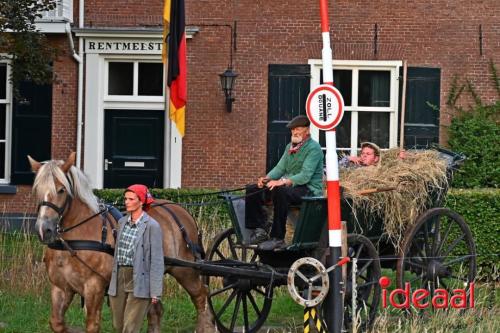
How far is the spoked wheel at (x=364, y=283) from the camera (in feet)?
33.2

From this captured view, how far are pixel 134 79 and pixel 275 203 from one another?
11532mm

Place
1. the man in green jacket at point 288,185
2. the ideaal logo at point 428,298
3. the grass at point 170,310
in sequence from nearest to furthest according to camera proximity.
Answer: the man in green jacket at point 288,185 < the ideaal logo at point 428,298 < the grass at point 170,310

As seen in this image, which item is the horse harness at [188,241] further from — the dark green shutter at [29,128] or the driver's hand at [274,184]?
the dark green shutter at [29,128]

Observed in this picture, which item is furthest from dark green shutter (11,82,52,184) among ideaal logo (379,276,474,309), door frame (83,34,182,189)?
ideaal logo (379,276,474,309)

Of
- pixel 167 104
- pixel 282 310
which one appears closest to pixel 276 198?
pixel 282 310

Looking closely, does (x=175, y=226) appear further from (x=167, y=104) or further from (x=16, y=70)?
(x=167, y=104)

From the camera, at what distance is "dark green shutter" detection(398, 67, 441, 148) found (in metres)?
20.8

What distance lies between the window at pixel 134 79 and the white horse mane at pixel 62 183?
37.1 feet

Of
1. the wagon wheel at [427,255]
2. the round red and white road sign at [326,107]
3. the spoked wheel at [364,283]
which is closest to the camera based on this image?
the round red and white road sign at [326,107]

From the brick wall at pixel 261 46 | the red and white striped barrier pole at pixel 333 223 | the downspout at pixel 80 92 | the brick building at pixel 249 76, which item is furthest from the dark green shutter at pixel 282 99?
the red and white striped barrier pole at pixel 333 223

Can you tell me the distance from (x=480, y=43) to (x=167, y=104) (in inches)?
256

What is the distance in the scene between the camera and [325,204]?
9.91 meters

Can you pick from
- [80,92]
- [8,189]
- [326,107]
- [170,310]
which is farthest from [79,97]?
[326,107]

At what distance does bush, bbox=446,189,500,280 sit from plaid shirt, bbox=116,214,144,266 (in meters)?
7.40
